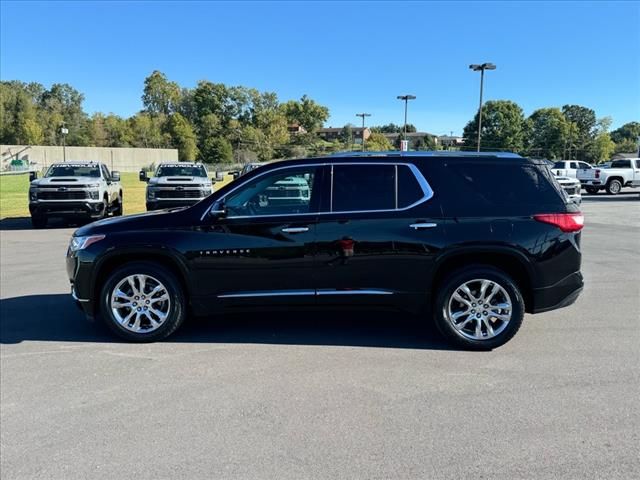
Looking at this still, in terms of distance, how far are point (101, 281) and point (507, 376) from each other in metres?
3.82

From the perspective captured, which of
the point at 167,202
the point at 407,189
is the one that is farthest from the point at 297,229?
the point at 167,202

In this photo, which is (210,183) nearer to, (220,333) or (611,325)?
(220,333)

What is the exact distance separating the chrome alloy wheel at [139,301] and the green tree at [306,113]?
132605mm

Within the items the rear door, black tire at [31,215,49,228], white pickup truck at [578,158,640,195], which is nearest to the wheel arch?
the rear door

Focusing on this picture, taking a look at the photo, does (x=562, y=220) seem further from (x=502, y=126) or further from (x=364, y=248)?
(x=502, y=126)

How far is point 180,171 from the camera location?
57.5 ft

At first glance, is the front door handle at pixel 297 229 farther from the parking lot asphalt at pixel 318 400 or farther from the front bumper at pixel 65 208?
the front bumper at pixel 65 208

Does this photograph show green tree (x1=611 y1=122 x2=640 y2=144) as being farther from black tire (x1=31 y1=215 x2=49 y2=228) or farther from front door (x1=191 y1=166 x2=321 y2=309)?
front door (x1=191 y1=166 x2=321 y2=309)

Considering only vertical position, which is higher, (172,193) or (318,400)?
(172,193)

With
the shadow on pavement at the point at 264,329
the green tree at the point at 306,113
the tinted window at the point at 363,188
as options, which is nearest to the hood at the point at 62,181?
the shadow on pavement at the point at 264,329

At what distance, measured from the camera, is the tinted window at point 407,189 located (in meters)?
4.89

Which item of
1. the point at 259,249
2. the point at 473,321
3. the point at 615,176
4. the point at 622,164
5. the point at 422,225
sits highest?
the point at 622,164

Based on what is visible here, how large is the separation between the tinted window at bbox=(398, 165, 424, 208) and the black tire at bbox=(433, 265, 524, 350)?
0.79 metres

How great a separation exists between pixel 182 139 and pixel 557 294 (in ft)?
330
